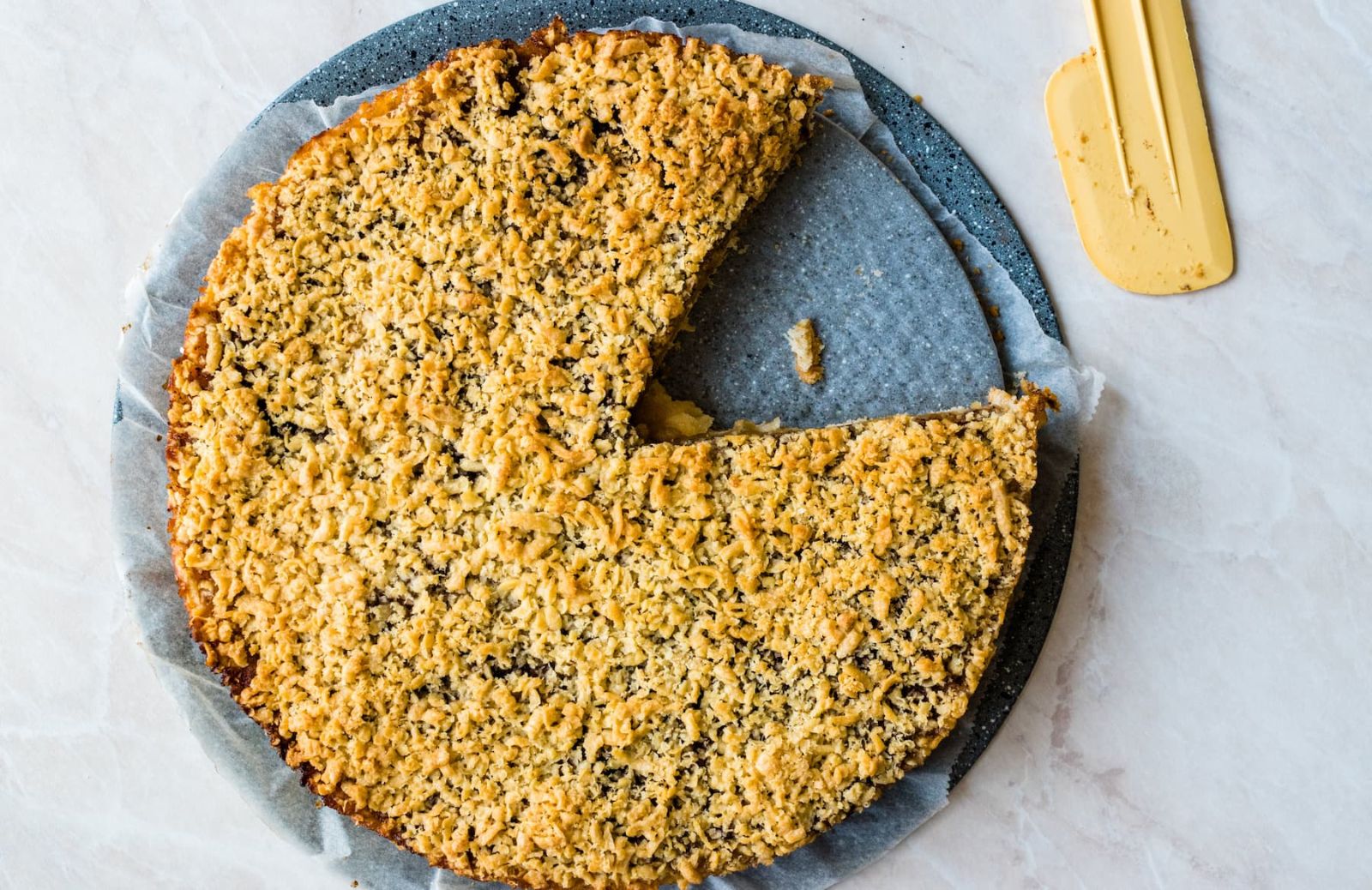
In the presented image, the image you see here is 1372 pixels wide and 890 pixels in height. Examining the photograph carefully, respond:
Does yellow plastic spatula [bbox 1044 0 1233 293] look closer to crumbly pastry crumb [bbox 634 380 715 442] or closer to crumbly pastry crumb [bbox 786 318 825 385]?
crumbly pastry crumb [bbox 786 318 825 385]

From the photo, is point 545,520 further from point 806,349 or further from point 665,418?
point 806,349

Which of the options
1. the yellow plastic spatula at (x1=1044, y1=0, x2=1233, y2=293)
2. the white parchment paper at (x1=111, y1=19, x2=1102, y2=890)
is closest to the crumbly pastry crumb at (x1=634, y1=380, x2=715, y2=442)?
the white parchment paper at (x1=111, y1=19, x2=1102, y2=890)

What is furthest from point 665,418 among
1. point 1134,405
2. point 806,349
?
point 1134,405

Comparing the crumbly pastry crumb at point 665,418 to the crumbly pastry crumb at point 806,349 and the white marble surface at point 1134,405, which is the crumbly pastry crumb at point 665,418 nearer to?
the crumbly pastry crumb at point 806,349

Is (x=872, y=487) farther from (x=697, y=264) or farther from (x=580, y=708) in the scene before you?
(x=580, y=708)

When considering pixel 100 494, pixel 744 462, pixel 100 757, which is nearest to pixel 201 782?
pixel 100 757
